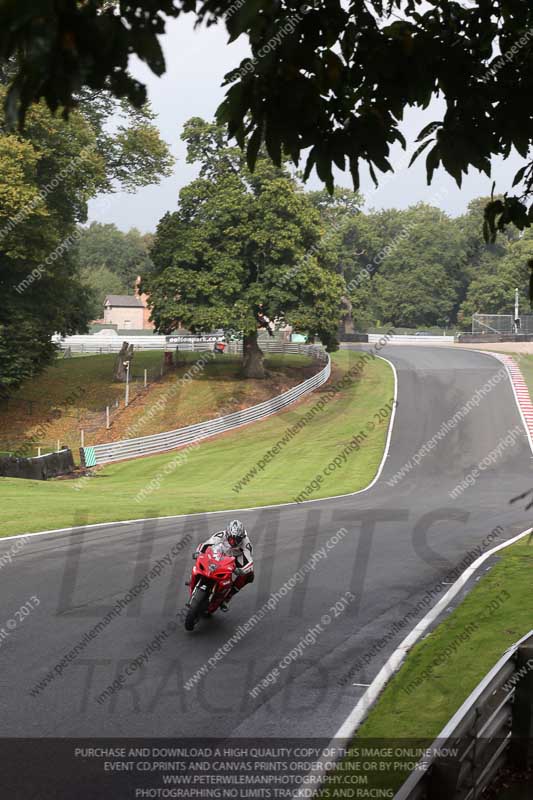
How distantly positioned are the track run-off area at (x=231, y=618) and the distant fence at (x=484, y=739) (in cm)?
204

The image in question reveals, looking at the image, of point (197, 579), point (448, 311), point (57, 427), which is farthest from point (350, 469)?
point (448, 311)

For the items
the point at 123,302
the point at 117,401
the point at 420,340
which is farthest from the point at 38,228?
the point at 123,302

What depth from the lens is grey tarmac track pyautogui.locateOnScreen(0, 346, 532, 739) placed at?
8602mm

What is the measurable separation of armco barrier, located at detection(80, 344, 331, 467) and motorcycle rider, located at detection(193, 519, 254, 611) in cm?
2435

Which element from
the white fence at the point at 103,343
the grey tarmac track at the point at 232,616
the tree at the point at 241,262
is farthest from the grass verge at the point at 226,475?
the white fence at the point at 103,343

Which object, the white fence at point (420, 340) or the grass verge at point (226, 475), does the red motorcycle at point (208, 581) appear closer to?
the grass verge at point (226, 475)

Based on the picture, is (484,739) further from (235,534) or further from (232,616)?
(232,616)

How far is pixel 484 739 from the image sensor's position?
6.34m

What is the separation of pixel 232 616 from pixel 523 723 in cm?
612

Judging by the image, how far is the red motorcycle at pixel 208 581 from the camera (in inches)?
449

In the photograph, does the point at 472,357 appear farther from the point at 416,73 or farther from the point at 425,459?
the point at 416,73

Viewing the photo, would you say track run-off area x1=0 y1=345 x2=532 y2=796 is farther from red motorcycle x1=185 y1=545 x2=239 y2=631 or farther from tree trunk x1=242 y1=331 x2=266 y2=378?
tree trunk x1=242 y1=331 x2=266 y2=378

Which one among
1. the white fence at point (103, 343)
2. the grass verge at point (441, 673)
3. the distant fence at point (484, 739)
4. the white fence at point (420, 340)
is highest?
the distant fence at point (484, 739)

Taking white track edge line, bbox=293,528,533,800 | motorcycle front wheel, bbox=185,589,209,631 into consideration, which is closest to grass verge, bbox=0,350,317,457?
white track edge line, bbox=293,528,533,800
